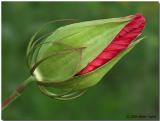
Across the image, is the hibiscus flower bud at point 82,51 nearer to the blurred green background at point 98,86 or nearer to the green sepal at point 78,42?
the green sepal at point 78,42

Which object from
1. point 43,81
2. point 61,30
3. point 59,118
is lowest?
point 59,118

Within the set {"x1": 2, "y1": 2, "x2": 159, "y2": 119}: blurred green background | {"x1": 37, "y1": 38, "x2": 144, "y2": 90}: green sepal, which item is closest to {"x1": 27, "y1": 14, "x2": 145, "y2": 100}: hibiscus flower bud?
{"x1": 37, "y1": 38, "x2": 144, "y2": 90}: green sepal

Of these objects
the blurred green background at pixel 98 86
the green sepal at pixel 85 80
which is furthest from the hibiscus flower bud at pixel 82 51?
the blurred green background at pixel 98 86

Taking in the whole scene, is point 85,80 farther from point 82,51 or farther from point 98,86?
point 98,86

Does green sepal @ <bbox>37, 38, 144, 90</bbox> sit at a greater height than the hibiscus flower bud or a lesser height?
lesser

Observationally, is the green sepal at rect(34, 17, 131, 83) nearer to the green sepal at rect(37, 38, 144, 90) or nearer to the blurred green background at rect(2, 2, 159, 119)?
the green sepal at rect(37, 38, 144, 90)

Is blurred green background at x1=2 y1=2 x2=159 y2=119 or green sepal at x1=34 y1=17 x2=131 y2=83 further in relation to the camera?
blurred green background at x1=2 y1=2 x2=159 y2=119

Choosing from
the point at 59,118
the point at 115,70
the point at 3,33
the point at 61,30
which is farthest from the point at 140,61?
the point at 61,30

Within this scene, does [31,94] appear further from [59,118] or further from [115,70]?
[115,70]
